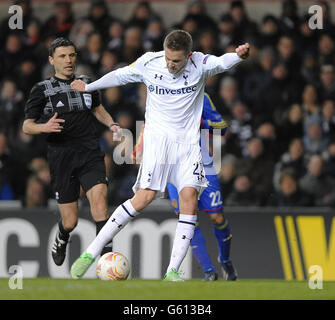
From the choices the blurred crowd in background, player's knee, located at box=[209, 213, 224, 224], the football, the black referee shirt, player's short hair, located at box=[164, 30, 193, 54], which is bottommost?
the football

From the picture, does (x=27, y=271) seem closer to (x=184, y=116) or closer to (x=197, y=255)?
(x=197, y=255)

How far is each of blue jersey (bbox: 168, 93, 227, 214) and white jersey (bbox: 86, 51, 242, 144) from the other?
0.98 meters

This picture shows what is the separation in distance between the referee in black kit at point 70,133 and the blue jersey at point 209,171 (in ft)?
3.08

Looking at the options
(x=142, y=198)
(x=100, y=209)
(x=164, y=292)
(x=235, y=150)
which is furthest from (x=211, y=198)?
(x=235, y=150)

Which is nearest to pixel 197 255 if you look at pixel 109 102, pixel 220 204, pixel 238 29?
pixel 220 204

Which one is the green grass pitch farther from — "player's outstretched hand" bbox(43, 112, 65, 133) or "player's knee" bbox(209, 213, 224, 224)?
"player's knee" bbox(209, 213, 224, 224)

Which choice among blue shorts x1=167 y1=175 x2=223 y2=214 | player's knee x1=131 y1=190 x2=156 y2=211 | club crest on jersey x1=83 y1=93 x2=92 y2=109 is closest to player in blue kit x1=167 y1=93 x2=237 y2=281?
blue shorts x1=167 y1=175 x2=223 y2=214

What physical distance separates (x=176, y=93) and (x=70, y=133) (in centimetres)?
148

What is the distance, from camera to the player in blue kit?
972cm

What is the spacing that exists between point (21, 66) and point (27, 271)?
3.91 m

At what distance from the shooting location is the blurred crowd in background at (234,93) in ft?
Result: 42.2

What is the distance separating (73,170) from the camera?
9.52m

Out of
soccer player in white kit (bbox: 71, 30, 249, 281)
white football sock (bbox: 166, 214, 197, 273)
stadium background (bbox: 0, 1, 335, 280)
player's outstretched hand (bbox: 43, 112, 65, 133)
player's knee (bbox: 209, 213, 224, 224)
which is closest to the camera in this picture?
white football sock (bbox: 166, 214, 197, 273)
